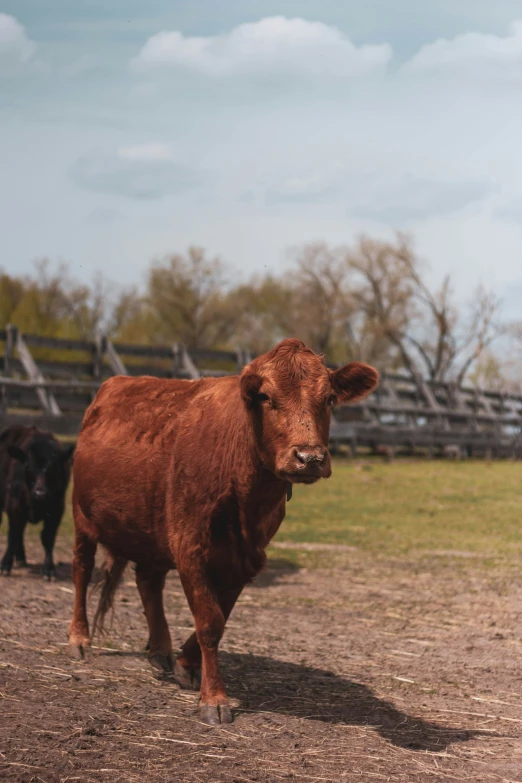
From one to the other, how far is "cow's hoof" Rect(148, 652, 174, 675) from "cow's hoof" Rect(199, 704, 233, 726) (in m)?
1.10

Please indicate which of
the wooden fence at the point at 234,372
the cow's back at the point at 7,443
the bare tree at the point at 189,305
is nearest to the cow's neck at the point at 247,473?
the cow's back at the point at 7,443

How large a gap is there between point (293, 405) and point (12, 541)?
5.71 metres

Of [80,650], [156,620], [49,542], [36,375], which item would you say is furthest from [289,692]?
[36,375]

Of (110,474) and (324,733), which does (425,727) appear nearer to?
(324,733)

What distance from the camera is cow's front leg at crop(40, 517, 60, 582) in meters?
9.60

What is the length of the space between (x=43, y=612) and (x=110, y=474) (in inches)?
81.7

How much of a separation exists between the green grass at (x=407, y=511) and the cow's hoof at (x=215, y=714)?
6435 mm

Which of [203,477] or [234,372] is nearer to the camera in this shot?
[203,477]

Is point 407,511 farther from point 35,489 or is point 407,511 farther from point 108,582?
point 108,582

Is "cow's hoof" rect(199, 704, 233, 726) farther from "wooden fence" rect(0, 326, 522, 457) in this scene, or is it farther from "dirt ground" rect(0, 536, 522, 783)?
"wooden fence" rect(0, 326, 522, 457)

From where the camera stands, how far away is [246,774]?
166 inches

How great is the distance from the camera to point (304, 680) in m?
6.12

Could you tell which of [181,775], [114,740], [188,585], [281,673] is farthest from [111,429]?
[181,775]

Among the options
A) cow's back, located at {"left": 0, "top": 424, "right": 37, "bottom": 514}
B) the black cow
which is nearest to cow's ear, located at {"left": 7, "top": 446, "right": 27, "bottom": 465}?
the black cow
